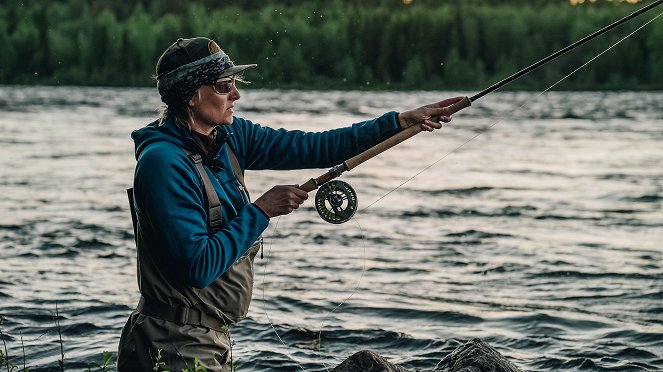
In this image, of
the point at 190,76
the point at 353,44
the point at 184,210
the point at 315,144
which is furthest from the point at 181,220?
the point at 353,44

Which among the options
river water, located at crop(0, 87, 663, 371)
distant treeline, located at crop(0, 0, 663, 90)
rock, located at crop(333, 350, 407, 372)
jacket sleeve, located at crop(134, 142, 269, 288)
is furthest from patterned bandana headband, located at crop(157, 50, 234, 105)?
distant treeline, located at crop(0, 0, 663, 90)

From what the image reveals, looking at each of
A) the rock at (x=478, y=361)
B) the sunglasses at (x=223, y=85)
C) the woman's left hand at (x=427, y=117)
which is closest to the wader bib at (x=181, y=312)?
the sunglasses at (x=223, y=85)

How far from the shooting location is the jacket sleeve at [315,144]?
4352 millimetres

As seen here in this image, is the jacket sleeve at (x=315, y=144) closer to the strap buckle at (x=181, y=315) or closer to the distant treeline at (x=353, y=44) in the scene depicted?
the strap buckle at (x=181, y=315)

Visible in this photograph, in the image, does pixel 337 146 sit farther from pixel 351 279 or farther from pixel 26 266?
pixel 26 266

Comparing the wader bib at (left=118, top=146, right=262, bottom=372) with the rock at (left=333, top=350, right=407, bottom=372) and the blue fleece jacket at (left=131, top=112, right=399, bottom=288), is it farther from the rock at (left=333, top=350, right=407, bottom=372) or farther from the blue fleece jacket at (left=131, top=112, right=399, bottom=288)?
the rock at (left=333, top=350, right=407, bottom=372)

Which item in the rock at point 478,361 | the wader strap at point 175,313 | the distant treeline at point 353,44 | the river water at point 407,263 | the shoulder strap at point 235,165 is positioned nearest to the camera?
the wader strap at point 175,313

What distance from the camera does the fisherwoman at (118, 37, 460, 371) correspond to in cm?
365

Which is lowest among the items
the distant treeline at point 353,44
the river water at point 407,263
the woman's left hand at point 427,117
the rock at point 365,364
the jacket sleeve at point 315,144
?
the distant treeline at point 353,44

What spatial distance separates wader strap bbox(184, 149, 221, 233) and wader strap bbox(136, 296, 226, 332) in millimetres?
313

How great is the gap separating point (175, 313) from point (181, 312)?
2 centimetres

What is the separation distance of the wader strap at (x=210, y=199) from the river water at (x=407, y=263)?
221cm

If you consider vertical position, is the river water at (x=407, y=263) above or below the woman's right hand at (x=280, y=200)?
below

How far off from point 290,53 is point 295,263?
6178 cm
